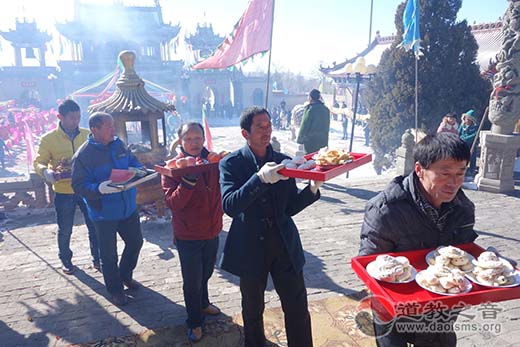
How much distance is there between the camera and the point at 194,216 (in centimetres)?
316

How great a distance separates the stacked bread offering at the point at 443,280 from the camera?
1995mm

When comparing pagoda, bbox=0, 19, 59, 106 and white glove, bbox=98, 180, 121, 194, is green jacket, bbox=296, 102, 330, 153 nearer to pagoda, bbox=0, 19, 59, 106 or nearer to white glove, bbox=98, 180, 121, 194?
white glove, bbox=98, 180, 121, 194

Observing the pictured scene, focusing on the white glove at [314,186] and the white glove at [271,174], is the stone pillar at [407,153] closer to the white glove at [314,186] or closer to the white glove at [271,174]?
the white glove at [314,186]

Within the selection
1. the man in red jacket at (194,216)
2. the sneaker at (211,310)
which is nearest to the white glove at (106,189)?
the man in red jacket at (194,216)

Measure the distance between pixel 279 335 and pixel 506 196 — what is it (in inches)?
263

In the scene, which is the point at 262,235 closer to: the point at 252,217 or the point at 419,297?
the point at 252,217

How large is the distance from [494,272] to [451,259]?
22 cm

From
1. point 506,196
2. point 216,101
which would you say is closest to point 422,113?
point 506,196

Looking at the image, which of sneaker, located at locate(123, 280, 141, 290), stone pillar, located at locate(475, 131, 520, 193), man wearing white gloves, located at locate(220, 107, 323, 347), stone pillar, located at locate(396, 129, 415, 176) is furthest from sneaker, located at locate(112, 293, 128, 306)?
stone pillar, located at locate(475, 131, 520, 193)

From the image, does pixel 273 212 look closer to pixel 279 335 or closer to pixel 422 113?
pixel 279 335

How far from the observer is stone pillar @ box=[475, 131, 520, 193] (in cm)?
773

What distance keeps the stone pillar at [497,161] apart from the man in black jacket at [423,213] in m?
6.59

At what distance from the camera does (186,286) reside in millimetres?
3248

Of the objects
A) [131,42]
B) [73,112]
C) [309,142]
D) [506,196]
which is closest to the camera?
[73,112]
